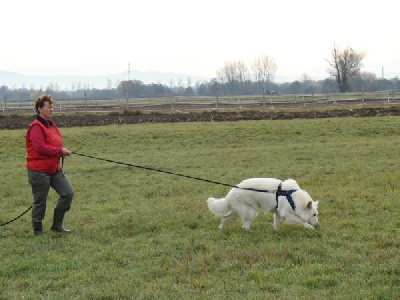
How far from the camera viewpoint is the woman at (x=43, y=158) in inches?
329

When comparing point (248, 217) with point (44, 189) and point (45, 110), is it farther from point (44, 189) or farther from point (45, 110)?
point (45, 110)

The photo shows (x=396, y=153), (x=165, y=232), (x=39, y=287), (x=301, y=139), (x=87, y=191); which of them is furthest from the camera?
(x=301, y=139)

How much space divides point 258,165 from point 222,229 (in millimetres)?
8291

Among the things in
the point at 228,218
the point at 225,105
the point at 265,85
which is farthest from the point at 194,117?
the point at 265,85

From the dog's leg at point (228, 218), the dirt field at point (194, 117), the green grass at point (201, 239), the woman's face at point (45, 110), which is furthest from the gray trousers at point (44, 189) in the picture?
the dirt field at point (194, 117)

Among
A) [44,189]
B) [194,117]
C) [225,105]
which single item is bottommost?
[44,189]

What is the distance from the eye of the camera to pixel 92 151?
21.8 metres

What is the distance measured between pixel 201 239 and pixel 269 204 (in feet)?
4.35

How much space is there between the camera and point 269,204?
859cm

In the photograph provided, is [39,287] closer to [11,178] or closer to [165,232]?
[165,232]

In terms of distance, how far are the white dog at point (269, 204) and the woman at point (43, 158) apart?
8.34 ft

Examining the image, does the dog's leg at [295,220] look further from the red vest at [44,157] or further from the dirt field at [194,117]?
the dirt field at [194,117]

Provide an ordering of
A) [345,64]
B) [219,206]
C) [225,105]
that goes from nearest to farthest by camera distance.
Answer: [219,206], [225,105], [345,64]

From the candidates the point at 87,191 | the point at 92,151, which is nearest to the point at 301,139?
the point at 92,151
